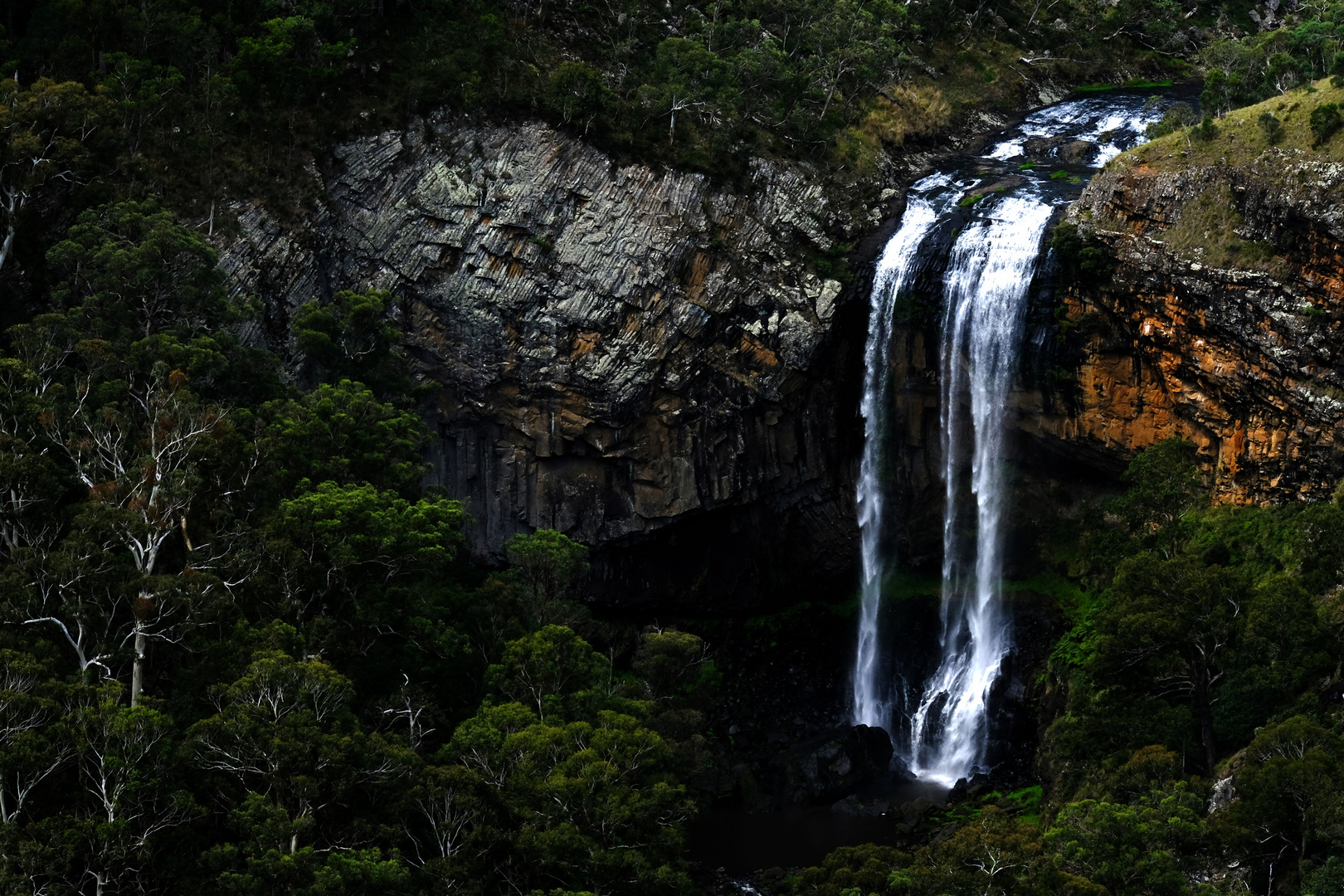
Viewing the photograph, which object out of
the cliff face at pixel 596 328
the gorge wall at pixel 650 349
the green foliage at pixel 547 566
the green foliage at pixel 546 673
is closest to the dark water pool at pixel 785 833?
the green foliage at pixel 547 566

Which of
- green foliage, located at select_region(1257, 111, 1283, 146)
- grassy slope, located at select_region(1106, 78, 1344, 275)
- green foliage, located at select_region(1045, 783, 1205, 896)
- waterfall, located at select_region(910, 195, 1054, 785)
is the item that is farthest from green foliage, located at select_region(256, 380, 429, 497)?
green foliage, located at select_region(1257, 111, 1283, 146)

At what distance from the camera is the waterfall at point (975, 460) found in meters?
54.7

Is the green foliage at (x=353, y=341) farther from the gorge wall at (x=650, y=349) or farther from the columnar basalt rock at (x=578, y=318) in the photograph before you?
the columnar basalt rock at (x=578, y=318)

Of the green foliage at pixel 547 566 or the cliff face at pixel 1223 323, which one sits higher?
the cliff face at pixel 1223 323

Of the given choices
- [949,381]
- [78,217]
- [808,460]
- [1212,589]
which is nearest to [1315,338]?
[1212,589]

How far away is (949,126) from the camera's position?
229ft

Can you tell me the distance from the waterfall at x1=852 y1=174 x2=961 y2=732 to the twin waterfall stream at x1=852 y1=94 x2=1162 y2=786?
0.15ft

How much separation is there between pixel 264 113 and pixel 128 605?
1057 inches

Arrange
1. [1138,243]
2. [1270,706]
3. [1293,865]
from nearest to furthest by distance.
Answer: [1293,865], [1270,706], [1138,243]

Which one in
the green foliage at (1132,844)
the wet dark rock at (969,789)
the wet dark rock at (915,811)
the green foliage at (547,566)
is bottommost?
the wet dark rock at (915,811)

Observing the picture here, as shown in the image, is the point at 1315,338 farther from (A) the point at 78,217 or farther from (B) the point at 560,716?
(A) the point at 78,217

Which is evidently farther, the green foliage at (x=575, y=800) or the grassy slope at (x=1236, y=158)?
the grassy slope at (x=1236, y=158)

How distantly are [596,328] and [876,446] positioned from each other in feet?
40.9

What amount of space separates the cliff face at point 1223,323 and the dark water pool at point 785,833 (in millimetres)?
→ 15289
